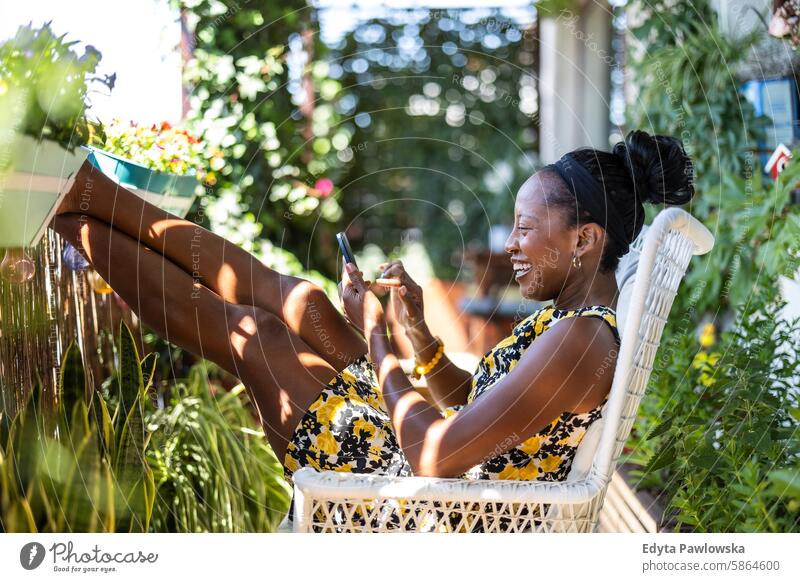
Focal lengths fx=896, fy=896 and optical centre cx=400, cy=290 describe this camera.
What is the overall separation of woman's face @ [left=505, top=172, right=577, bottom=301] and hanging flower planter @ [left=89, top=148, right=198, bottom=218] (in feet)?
2.73

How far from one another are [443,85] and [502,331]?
6.62 feet

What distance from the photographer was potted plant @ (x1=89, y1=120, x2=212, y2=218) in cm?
192

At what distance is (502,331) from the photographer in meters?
6.71

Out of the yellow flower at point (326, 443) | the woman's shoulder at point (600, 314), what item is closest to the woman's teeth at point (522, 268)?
the woman's shoulder at point (600, 314)

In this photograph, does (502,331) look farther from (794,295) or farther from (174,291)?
(174,291)

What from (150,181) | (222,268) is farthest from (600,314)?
(150,181)

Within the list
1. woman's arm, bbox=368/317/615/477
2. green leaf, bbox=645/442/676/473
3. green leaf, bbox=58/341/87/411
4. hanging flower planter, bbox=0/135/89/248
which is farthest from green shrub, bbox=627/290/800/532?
hanging flower planter, bbox=0/135/89/248

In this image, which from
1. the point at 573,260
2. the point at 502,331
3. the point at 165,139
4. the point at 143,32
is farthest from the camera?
the point at 502,331

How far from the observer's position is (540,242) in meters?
1.73

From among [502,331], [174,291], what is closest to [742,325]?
[174,291]

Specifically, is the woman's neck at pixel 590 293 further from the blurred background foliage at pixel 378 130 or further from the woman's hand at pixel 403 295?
the blurred background foliage at pixel 378 130

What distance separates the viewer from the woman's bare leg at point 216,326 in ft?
5.71

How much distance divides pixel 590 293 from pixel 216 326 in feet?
2.42
